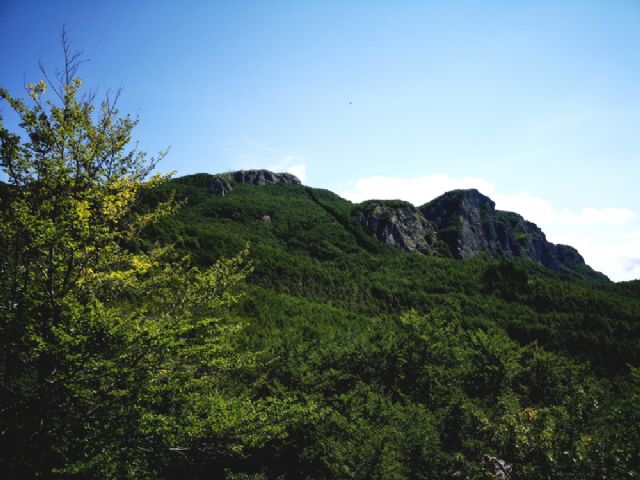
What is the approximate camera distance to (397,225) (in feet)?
474

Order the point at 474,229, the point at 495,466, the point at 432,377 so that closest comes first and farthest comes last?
1. the point at 495,466
2. the point at 432,377
3. the point at 474,229

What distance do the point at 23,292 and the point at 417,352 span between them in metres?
23.5

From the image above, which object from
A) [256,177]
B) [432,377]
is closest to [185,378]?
[432,377]

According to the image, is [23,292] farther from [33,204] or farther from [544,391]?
[544,391]

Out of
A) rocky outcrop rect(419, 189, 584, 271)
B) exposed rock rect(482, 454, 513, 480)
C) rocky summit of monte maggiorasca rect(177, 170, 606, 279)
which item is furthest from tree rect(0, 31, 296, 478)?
rocky outcrop rect(419, 189, 584, 271)

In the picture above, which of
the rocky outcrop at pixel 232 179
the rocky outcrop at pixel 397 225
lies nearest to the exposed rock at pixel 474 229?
the rocky outcrop at pixel 397 225

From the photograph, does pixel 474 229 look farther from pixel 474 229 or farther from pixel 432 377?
pixel 432 377

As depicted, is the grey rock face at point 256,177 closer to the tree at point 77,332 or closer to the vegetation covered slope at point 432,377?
the vegetation covered slope at point 432,377

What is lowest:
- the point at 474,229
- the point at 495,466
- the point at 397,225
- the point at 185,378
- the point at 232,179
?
the point at 495,466

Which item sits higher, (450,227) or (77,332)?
(450,227)

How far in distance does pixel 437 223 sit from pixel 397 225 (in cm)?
4687

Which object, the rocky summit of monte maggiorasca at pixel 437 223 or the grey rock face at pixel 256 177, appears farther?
the grey rock face at pixel 256 177

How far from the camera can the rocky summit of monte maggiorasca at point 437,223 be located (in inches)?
5571

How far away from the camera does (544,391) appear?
26.8 m
